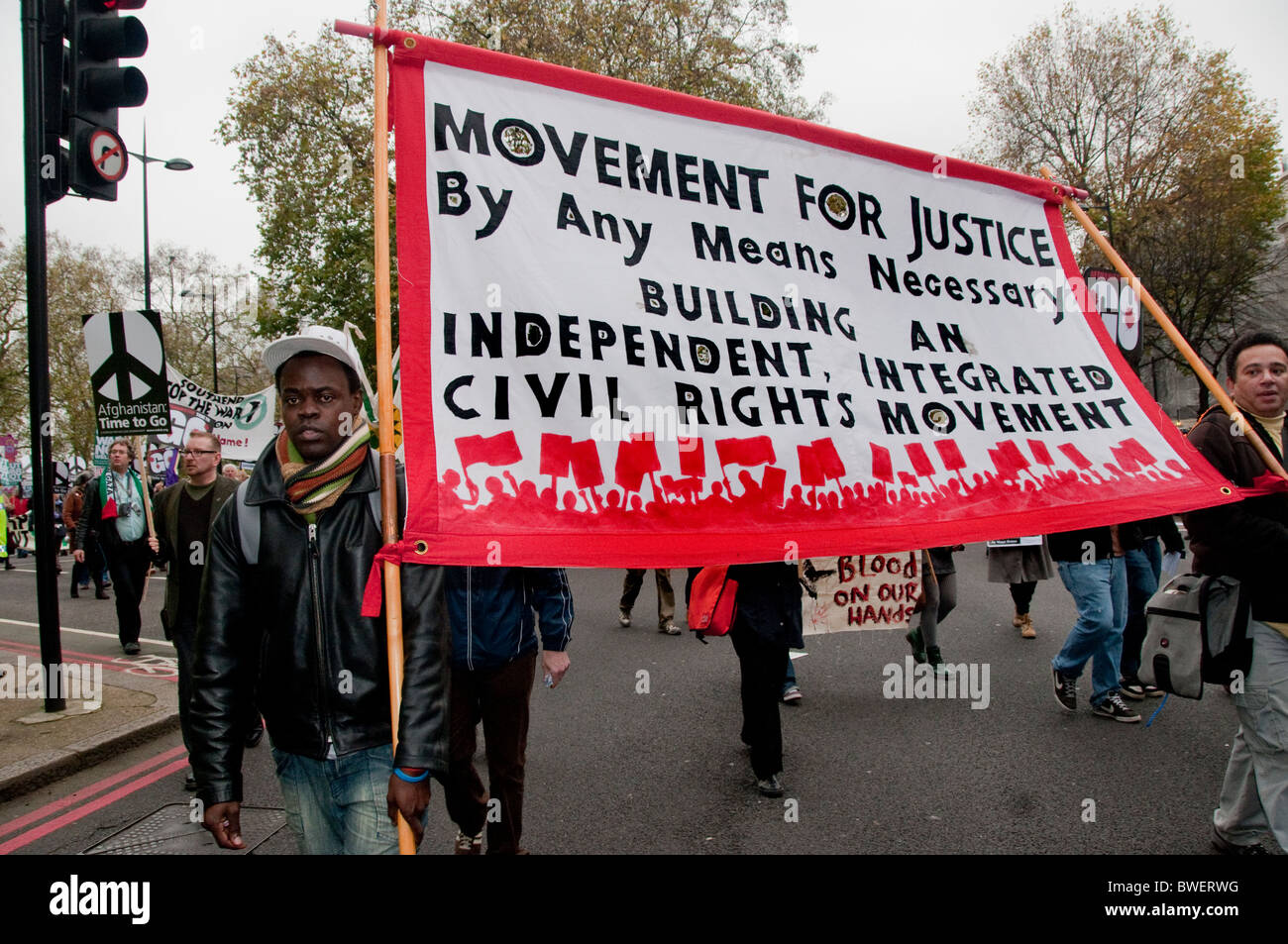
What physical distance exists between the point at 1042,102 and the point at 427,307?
35146 millimetres

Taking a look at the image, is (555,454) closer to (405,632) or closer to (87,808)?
(405,632)

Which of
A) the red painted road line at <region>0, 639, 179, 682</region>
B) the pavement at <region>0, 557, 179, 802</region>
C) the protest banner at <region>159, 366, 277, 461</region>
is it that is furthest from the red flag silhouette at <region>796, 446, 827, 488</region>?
the protest banner at <region>159, 366, 277, 461</region>

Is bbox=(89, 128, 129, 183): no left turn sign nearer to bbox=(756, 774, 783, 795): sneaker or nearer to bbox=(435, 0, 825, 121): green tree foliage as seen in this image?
bbox=(756, 774, 783, 795): sneaker

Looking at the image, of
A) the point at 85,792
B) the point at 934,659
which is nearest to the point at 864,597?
the point at 934,659

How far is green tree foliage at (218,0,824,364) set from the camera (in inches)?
864

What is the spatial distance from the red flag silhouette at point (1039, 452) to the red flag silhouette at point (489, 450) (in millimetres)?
1704

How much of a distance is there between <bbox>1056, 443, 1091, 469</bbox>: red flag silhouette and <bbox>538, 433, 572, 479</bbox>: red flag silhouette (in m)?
1.68

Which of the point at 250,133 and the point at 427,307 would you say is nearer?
the point at 427,307

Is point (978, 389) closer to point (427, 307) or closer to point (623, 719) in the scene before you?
point (427, 307)

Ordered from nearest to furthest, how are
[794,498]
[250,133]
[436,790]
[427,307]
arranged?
[427,307] < [794,498] < [436,790] < [250,133]

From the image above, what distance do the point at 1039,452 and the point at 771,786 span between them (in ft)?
7.57

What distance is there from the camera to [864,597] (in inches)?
203

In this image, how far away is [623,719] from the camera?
5.73 metres
